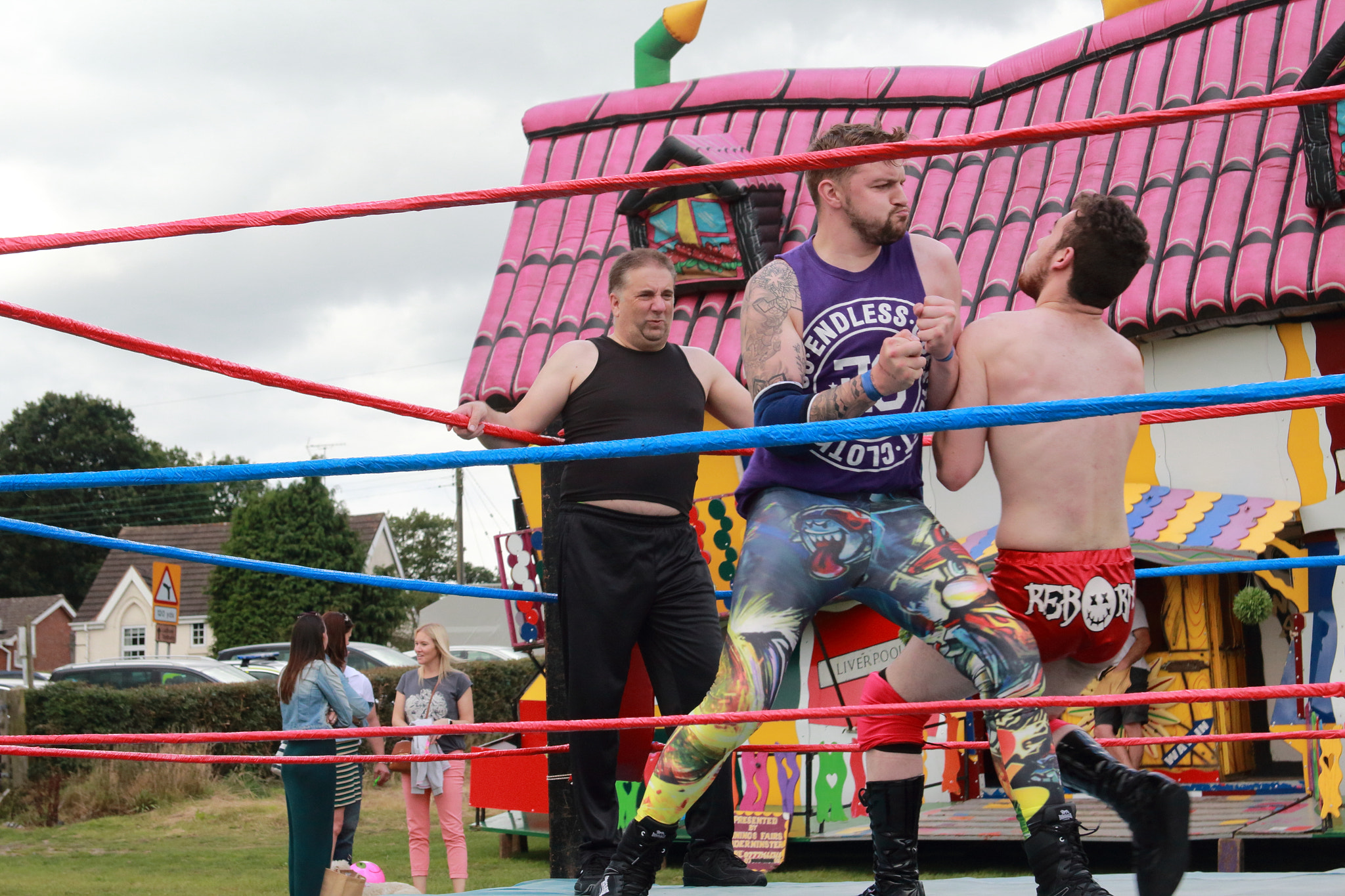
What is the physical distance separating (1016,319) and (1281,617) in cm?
772

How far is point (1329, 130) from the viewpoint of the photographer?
7.93 meters

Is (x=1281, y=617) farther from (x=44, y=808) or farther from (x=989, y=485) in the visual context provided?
(x=44, y=808)

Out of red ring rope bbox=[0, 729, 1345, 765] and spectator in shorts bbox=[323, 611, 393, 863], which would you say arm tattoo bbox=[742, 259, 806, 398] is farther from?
spectator in shorts bbox=[323, 611, 393, 863]

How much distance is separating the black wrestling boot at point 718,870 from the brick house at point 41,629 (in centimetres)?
4634

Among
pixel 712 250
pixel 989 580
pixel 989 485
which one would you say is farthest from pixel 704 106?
pixel 989 580

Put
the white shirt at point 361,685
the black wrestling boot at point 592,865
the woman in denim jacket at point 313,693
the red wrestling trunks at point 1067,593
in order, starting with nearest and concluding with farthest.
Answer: the red wrestling trunks at point 1067,593, the black wrestling boot at point 592,865, the woman in denim jacket at point 313,693, the white shirt at point 361,685

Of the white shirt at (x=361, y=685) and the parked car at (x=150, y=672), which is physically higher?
the white shirt at (x=361, y=685)

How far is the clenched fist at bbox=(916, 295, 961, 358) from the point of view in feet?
7.71

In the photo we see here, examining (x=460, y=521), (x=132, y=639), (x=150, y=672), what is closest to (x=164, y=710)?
(x=150, y=672)

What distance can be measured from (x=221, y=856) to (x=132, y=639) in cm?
3937

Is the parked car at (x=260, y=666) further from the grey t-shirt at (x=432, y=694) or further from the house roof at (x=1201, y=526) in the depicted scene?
the house roof at (x=1201, y=526)

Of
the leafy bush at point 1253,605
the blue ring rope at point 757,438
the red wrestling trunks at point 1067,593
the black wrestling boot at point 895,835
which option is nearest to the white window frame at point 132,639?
the leafy bush at point 1253,605

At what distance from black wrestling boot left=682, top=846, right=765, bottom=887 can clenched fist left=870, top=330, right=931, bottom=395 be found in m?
1.50

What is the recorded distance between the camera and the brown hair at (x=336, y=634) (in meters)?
6.44
